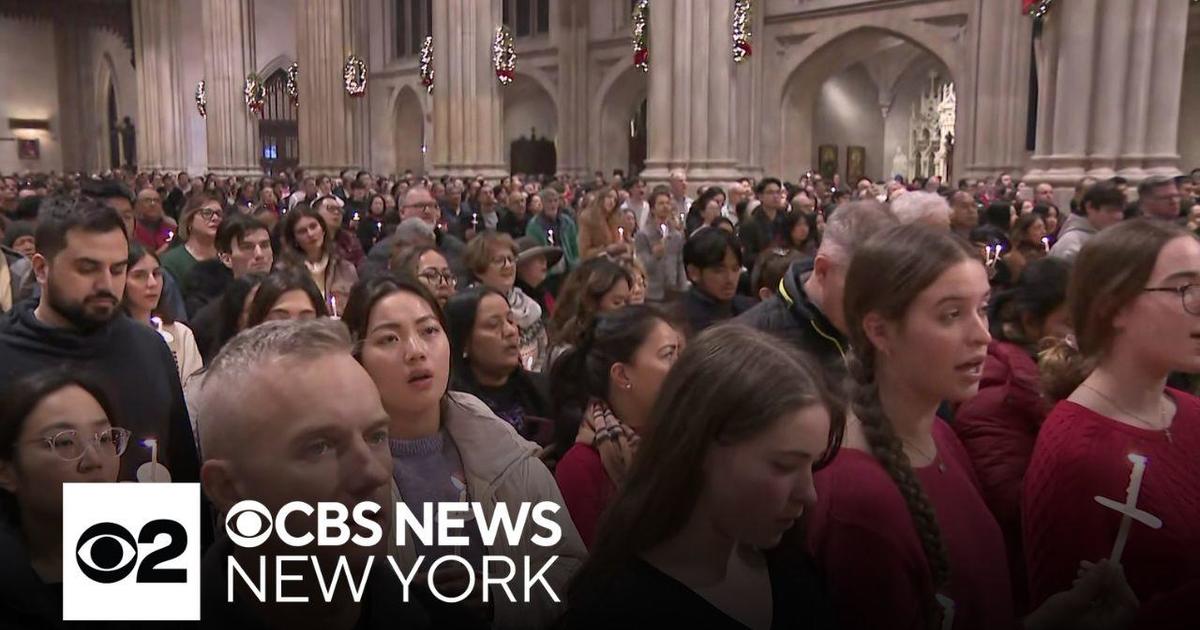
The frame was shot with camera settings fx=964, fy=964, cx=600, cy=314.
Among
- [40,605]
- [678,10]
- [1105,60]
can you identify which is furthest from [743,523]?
[678,10]

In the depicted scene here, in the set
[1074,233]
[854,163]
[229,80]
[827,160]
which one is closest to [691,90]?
[1074,233]

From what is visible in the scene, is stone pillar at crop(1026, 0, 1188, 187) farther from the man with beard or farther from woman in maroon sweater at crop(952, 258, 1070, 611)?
the man with beard

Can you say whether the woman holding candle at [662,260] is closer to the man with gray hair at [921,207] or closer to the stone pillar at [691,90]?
the man with gray hair at [921,207]

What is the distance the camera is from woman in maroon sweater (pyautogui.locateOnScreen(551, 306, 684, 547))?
248 cm

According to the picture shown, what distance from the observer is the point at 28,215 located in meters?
7.85

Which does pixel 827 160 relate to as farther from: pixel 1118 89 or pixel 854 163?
pixel 1118 89

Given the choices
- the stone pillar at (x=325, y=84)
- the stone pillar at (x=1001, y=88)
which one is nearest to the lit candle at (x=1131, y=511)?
the stone pillar at (x=1001, y=88)

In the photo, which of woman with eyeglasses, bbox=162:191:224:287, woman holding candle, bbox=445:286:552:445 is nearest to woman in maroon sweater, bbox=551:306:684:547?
woman holding candle, bbox=445:286:552:445

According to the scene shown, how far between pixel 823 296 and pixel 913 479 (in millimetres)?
1258

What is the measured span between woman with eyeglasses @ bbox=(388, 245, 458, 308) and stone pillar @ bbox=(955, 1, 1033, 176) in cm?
1373

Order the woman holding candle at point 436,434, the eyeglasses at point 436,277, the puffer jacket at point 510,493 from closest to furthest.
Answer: the puffer jacket at point 510,493 < the woman holding candle at point 436,434 < the eyeglasses at point 436,277

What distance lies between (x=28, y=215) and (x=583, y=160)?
56.4 ft

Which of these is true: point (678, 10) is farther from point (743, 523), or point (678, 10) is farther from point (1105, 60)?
point (743, 523)

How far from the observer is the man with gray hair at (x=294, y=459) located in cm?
155
